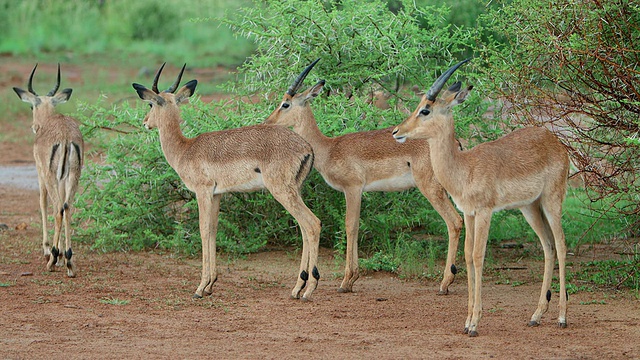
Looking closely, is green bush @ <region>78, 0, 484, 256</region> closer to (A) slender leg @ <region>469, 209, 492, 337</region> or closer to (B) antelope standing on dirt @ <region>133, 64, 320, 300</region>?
(B) antelope standing on dirt @ <region>133, 64, 320, 300</region>

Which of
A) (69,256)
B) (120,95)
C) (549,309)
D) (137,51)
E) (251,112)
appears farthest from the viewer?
(137,51)

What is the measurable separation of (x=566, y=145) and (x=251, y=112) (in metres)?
3.25

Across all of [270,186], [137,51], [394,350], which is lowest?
[394,350]

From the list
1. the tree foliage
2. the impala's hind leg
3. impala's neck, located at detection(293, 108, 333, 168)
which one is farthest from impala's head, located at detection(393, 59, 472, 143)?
impala's neck, located at detection(293, 108, 333, 168)

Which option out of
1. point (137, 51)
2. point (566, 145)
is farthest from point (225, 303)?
point (137, 51)

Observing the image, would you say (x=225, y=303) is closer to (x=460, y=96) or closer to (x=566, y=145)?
(x=460, y=96)

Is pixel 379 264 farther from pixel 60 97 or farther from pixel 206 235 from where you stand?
pixel 60 97

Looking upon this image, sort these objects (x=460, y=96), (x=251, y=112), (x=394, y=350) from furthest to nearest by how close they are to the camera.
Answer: (x=251, y=112), (x=460, y=96), (x=394, y=350)

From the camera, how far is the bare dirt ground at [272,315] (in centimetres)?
632

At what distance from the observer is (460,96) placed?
687 cm

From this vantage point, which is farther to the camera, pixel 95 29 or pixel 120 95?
pixel 95 29

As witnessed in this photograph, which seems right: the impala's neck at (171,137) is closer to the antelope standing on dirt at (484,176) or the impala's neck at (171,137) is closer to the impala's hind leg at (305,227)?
the impala's hind leg at (305,227)

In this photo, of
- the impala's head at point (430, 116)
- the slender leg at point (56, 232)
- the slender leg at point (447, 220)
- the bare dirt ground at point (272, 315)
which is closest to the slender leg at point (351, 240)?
the bare dirt ground at point (272, 315)

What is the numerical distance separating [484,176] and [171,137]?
2.82 meters
